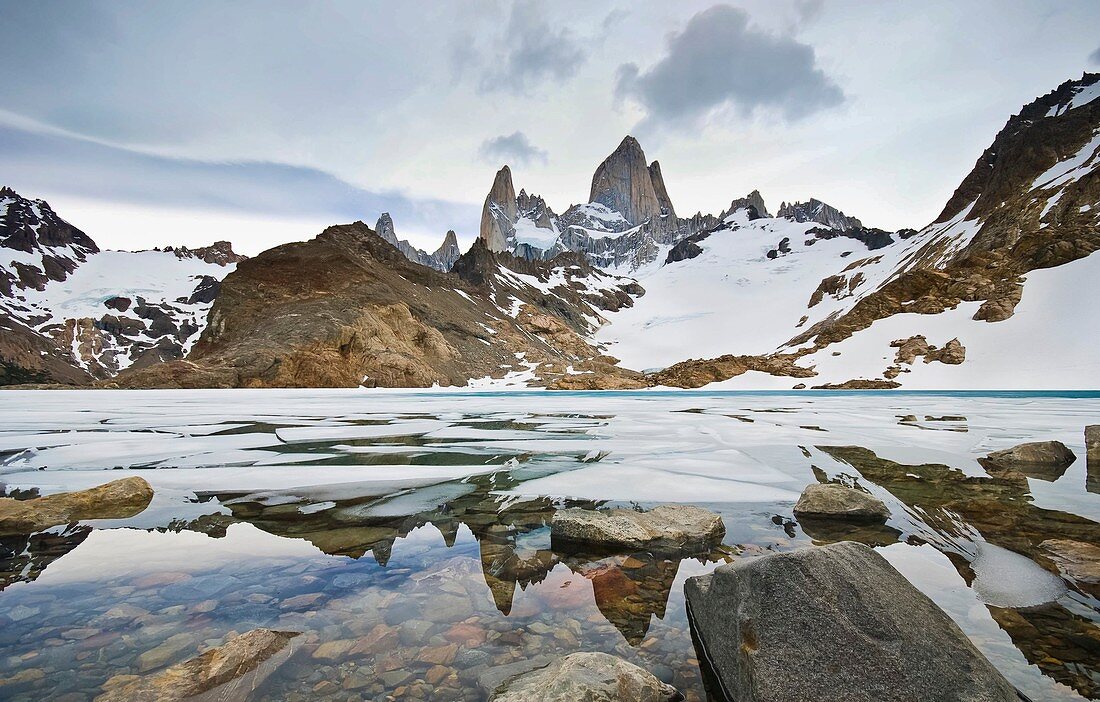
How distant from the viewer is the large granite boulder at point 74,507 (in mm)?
5449

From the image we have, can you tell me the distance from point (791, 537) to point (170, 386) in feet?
214

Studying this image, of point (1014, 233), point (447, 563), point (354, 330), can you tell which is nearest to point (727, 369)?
point (1014, 233)

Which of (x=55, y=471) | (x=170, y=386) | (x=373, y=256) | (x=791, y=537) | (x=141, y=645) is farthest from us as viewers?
(x=373, y=256)

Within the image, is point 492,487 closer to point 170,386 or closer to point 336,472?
point 336,472

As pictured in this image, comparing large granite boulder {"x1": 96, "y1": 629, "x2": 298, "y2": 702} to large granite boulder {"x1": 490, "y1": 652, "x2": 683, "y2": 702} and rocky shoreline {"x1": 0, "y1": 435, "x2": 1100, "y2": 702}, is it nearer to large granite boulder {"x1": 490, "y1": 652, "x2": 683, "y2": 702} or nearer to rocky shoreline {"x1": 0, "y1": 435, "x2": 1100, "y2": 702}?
rocky shoreline {"x1": 0, "y1": 435, "x2": 1100, "y2": 702}

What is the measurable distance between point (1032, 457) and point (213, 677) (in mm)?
12807

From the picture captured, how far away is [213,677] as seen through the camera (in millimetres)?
2729

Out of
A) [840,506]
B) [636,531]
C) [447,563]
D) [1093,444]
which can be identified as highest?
[1093,444]

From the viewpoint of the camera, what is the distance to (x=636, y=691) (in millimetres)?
2510

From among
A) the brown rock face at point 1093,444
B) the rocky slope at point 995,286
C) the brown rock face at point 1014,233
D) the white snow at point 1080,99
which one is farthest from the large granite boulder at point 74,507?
the white snow at point 1080,99

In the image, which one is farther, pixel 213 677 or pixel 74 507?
pixel 74 507

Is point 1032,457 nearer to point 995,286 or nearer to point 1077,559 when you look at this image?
point 1077,559

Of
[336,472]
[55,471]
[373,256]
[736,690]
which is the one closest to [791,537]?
[736,690]

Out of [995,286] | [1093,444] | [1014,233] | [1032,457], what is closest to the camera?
[1032,457]
